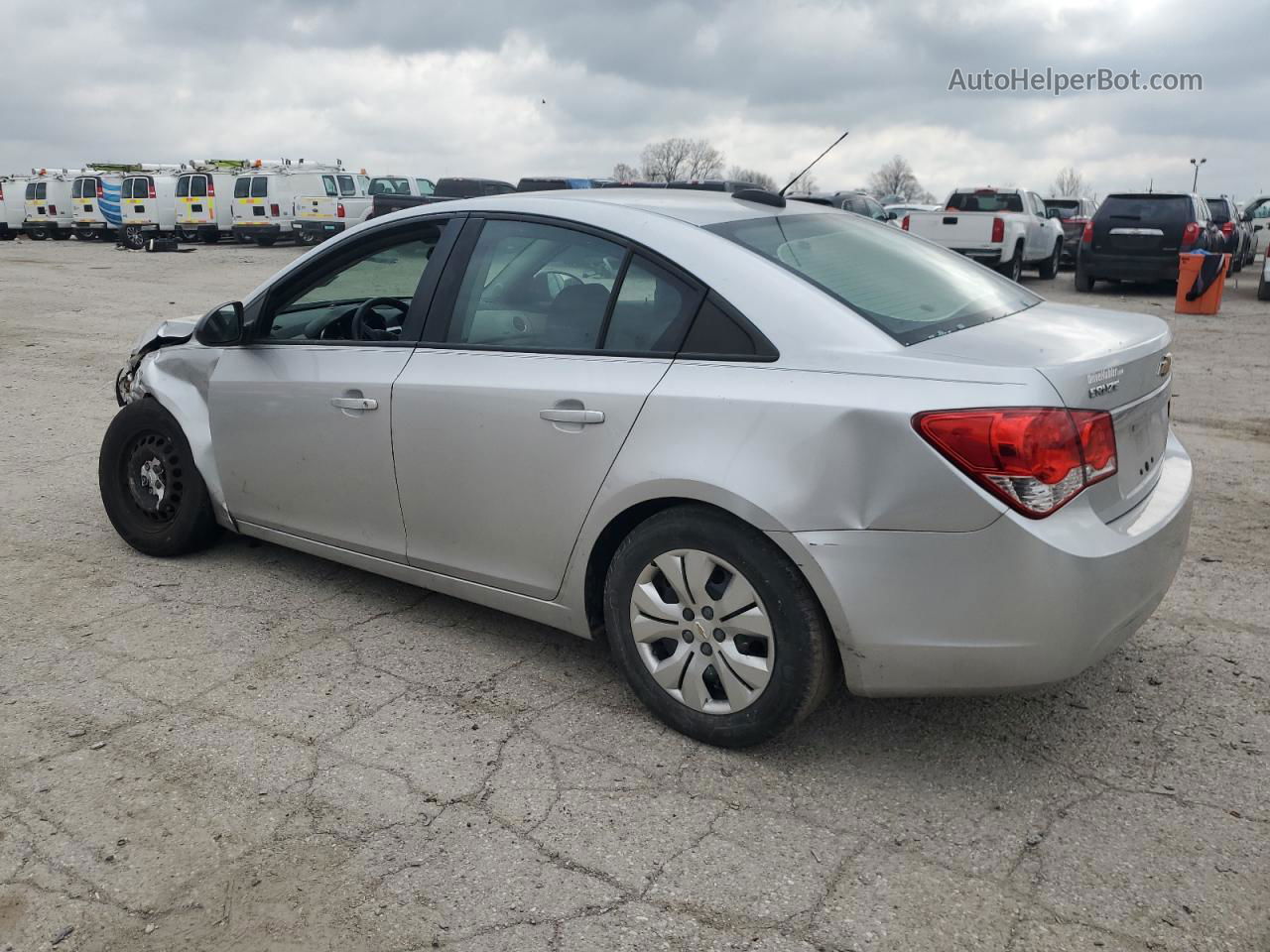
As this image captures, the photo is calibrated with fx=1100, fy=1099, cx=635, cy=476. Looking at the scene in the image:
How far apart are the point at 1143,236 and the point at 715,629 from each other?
16.6 m

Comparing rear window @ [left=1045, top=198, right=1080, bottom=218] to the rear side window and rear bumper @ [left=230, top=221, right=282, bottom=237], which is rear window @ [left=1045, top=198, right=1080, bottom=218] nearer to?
rear bumper @ [left=230, top=221, right=282, bottom=237]

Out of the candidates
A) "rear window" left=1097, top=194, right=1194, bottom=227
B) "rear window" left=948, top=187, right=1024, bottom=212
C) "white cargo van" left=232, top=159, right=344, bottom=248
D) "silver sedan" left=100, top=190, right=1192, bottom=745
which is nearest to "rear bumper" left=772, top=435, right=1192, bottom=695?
"silver sedan" left=100, top=190, right=1192, bottom=745

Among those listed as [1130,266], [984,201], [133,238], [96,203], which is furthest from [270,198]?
[1130,266]

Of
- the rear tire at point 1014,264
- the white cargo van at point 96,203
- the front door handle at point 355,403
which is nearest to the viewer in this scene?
the front door handle at point 355,403

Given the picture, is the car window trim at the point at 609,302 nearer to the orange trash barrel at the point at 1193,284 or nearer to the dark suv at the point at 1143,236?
the orange trash barrel at the point at 1193,284

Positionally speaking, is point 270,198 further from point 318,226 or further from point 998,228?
point 998,228

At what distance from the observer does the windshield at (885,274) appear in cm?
315

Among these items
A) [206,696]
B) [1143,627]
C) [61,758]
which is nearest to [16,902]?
[61,758]

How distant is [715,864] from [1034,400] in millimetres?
1375

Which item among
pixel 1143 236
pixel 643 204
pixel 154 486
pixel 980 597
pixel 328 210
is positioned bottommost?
pixel 154 486

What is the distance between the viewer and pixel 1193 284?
1548cm

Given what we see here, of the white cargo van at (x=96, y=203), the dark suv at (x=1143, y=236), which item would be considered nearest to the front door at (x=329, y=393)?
the dark suv at (x=1143, y=236)

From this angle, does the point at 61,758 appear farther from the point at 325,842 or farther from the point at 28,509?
the point at 28,509

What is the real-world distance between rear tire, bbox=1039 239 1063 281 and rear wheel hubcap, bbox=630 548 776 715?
65.6ft
